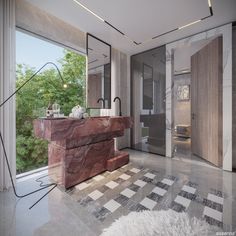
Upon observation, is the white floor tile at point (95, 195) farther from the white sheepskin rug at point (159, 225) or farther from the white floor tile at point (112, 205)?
the white sheepskin rug at point (159, 225)

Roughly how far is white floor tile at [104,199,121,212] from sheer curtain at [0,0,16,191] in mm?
1494

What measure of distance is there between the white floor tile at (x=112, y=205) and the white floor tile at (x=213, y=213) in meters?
0.97

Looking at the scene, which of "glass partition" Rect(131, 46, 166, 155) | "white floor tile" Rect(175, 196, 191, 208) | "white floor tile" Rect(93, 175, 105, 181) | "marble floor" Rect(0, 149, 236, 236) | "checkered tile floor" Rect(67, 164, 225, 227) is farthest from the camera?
"glass partition" Rect(131, 46, 166, 155)

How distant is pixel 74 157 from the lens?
7.68 feet

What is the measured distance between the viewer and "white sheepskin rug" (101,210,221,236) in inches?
56.1

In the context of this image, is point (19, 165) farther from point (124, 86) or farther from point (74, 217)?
point (124, 86)

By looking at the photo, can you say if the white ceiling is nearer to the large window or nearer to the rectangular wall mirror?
the rectangular wall mirror

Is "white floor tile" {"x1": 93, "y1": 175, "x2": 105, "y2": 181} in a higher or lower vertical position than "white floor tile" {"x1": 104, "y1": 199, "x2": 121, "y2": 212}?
higher

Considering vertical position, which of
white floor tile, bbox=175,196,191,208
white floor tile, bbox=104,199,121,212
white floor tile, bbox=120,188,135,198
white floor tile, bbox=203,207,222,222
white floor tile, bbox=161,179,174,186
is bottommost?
white floor tile, bbox=104,199,121,212

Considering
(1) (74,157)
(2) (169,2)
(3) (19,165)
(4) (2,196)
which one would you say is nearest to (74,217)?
(1) (74,157)

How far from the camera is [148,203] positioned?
192 cm

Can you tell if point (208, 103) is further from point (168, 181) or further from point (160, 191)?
point (160, 191)

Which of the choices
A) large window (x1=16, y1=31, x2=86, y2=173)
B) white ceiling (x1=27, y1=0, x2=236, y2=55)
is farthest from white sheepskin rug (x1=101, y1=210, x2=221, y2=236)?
white ceiling (x1=27, y1=0, x2=236, y2=55)

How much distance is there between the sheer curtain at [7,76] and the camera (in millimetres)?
2137
